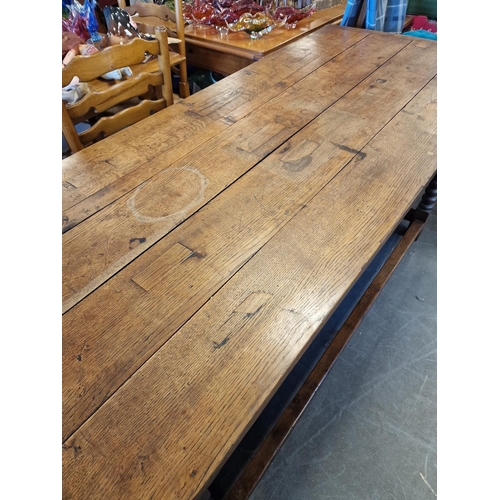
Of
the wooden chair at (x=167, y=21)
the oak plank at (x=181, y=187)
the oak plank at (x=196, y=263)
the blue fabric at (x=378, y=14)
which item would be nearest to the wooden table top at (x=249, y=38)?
the wooden chair at (x=167, y=21)

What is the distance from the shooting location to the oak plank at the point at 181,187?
73cm

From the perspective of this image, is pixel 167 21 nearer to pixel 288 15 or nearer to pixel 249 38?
pixel 249 38

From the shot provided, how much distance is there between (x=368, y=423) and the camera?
1196 mm

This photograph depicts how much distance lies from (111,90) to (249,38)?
1240 mm

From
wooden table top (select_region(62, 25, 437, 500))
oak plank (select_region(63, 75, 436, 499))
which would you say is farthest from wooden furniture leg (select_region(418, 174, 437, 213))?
oak plank (select_region(63, 75, 436, 499))

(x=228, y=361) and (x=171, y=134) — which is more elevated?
(x=171, y=134)

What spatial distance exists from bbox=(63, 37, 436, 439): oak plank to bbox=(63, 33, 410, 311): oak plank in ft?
0.10

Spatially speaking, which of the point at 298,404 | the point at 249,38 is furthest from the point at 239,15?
the point at 298,404

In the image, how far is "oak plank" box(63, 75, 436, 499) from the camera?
1.58ft

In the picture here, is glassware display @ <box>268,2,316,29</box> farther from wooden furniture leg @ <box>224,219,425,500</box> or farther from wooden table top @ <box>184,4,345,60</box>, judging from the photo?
wooden furniture leg @ <box>224,219,425,500</box>

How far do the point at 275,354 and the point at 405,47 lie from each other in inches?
63.3

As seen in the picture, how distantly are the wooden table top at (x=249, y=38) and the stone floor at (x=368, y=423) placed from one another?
1.43 meters
